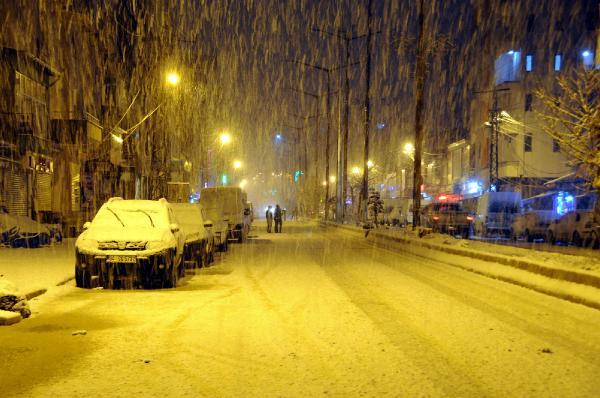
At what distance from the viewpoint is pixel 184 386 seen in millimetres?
5156

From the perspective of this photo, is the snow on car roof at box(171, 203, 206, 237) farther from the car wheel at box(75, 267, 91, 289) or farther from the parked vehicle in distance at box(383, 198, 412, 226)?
the parked vehicle in distance at box(383, 198, 412, 226)

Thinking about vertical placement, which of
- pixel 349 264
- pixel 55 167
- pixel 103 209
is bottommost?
pixel 349 264

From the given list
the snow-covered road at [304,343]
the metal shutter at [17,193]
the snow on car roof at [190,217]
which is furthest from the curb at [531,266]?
the metal shutter at [17,193]

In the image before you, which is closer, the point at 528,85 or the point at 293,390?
the point at 293,390

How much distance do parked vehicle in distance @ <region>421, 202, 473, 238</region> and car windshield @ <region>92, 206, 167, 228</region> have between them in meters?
24.7

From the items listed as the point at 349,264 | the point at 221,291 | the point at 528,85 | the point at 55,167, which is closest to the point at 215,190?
the point at 55,167

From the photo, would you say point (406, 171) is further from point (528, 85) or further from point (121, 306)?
point (121, 306)

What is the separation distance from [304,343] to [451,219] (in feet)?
96.6

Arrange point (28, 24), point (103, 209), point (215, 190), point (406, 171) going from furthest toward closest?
1. point (406, 171)
2. point (215, 190)
3. point (28, 24)
4. point (103, 209)

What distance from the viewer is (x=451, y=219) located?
115ft

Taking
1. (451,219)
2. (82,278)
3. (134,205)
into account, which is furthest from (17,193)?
(451,219)

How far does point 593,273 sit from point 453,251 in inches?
285

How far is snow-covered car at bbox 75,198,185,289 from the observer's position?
11414 mm

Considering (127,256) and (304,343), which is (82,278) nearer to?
(127,256)
